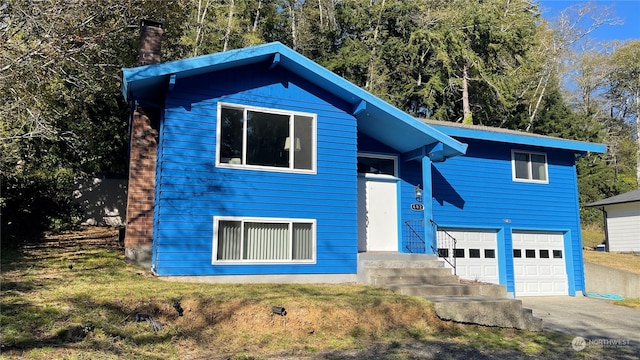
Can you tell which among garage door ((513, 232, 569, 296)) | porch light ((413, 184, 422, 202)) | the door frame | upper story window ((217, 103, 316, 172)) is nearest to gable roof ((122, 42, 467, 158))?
the door frame

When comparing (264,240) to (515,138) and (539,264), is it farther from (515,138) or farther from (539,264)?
(539,264)

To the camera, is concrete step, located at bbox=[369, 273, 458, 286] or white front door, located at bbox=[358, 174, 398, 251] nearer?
concrete step, located at bbox=[369, 273, 458, 286]

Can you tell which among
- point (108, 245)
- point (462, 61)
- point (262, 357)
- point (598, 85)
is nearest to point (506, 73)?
point (462, 61)

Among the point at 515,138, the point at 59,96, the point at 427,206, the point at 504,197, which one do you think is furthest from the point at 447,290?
the point at 59,96

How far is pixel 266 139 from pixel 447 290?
4.72m

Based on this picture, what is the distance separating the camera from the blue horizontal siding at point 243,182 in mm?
9117

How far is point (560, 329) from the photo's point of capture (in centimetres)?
909

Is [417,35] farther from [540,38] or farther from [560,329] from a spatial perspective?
[560,329]

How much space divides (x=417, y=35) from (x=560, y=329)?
24.7 meters

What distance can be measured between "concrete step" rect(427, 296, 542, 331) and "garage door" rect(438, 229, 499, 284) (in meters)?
4.78

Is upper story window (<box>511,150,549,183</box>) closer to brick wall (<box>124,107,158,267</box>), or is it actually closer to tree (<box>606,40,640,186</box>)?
brick wall (<box>124,107,158,267</box>)

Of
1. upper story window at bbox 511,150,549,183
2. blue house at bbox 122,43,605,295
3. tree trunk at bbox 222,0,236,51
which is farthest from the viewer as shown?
tree trunk at bbox 222,0,236,51

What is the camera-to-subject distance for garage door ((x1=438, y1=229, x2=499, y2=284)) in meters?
13.4

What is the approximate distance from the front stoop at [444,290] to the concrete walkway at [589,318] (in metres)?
1.17
